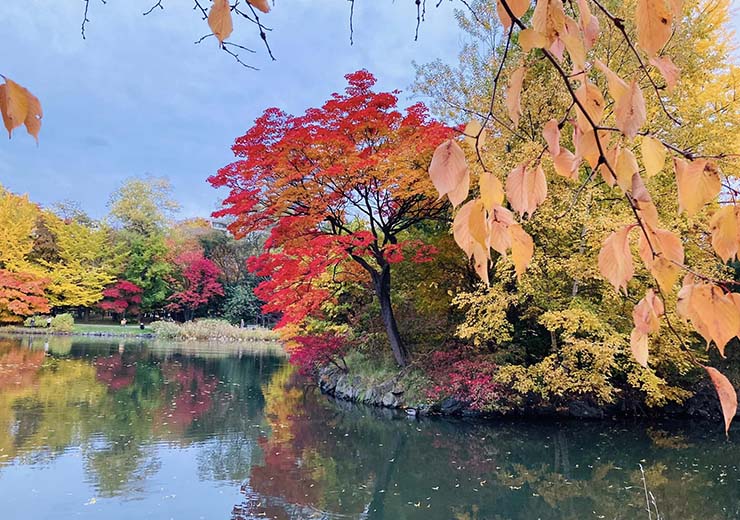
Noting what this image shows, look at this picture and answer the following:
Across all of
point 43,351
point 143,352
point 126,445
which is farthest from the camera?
point 143,352

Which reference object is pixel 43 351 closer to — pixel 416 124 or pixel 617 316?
pixel 416 124

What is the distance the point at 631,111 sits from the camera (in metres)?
0.50

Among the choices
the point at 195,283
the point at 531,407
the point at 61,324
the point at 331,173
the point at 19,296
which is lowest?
the point at 531,407

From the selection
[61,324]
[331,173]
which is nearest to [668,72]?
[331,173]

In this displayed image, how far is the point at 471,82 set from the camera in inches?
351

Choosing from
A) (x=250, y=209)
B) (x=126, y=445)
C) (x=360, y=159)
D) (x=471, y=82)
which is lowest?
(x=126, y=445)

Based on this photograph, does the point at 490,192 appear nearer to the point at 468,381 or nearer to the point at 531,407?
the point at 468,381

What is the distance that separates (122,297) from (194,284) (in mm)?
3174

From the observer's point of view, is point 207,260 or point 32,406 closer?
point 32,406

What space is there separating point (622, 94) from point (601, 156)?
0.06 meters

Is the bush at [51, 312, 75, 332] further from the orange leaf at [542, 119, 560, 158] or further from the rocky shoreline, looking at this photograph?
the orange leaf at [542, 119, 560, 158]

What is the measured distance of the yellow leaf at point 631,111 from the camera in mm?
491

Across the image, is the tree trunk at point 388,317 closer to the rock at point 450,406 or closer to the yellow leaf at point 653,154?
the rock at point 450,406

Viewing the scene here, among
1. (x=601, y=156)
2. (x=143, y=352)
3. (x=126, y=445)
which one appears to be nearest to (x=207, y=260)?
(x=143, y=352)
